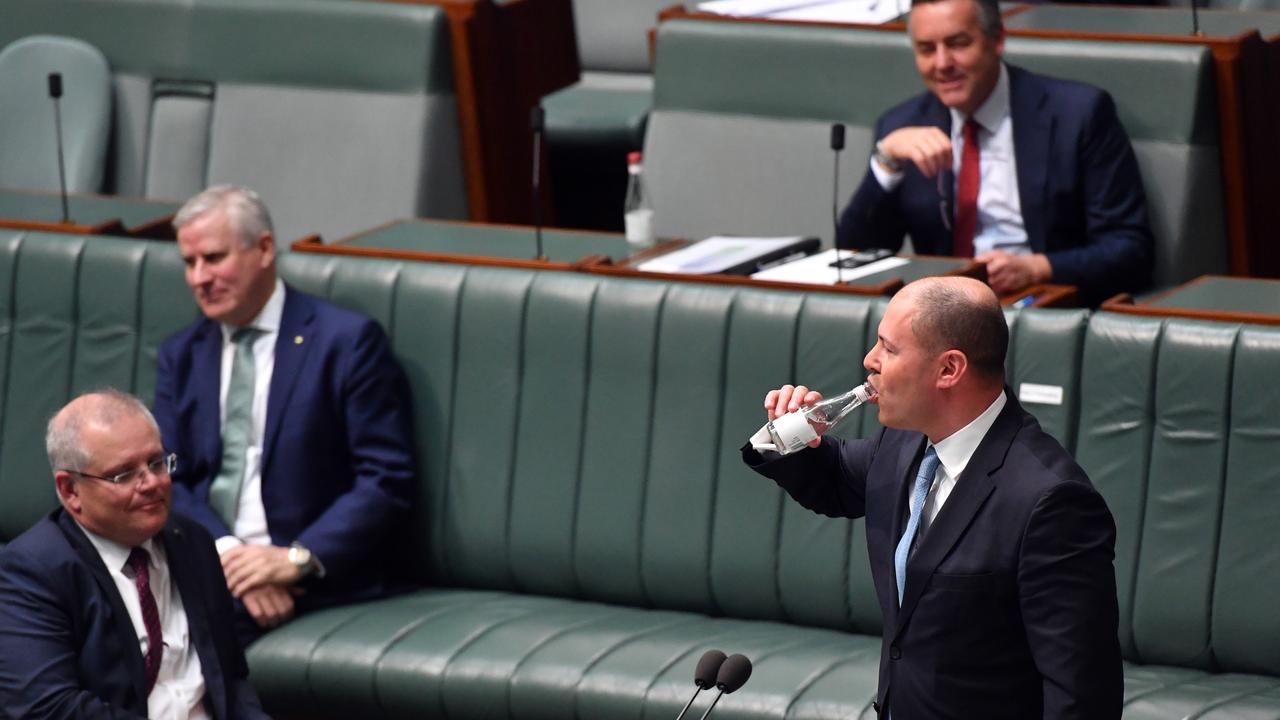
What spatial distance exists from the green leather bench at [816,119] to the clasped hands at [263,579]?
138 cm

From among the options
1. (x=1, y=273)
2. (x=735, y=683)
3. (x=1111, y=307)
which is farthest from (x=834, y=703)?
(x=1, y=273)

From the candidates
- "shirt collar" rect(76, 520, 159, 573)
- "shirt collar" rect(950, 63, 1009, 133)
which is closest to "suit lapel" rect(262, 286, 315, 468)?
"shirt collar" rect(76, 520, 159, 573)

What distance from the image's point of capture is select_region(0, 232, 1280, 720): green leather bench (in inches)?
138

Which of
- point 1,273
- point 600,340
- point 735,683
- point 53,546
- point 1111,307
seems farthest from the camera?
point 1,273

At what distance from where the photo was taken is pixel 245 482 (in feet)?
13.4

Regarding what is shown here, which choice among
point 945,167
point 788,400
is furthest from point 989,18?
point 788,400

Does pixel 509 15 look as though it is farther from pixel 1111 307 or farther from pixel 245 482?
pixel 1111 307

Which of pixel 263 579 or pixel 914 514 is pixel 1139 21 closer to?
pixel 263 579

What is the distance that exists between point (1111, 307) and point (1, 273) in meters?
2.36

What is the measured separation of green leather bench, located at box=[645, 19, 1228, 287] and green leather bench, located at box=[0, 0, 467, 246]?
59cm

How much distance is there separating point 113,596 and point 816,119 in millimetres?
2139

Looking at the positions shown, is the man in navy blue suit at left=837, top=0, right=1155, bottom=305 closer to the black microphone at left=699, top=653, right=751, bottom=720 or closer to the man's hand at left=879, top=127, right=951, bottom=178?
the man's hand at left=879, top=127, right=951, bottom=178

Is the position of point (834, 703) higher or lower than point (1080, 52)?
lower

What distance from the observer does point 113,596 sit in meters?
3.29
